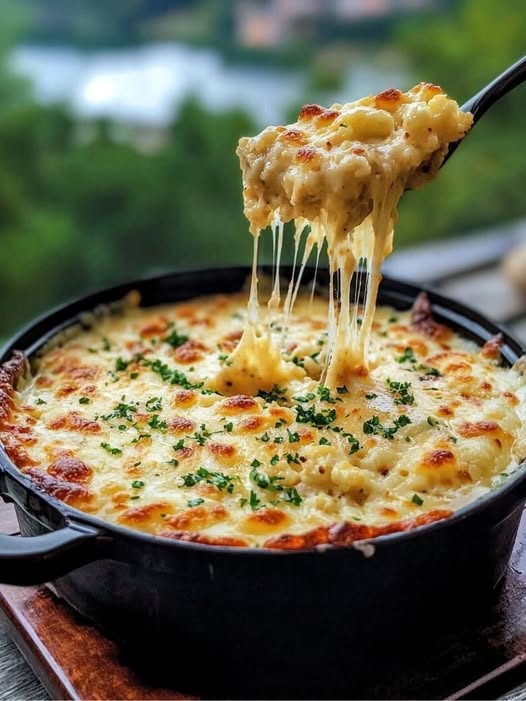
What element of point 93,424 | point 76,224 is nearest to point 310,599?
point 93,424

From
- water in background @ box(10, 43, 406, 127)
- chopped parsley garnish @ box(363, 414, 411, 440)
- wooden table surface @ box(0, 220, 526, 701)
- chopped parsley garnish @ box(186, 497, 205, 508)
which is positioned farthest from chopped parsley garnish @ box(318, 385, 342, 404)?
water in background @ box(10, 43, 406, 127)

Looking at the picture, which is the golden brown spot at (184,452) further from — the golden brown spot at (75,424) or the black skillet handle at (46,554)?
the black skillet handle at (46,554)

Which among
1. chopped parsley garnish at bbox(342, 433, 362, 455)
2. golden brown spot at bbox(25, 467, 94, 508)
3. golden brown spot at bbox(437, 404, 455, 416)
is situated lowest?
golden brown spot at bbox(25, 467, 94, 508)

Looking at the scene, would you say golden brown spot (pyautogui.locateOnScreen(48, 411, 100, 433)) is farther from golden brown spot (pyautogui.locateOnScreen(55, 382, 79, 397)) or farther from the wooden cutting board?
the wooden cutting board

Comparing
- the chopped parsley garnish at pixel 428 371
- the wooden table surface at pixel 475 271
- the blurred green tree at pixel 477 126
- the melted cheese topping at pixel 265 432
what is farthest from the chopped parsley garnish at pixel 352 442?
the blurred green tree at pixel 477 126

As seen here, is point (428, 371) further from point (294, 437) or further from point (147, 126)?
point (147, 126)

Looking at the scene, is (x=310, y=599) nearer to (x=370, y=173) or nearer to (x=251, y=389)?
(x=251, y=389)

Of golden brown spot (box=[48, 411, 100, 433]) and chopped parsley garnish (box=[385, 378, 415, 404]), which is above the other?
chopped parsley garnish (box=[385, 378, 415, 404])
